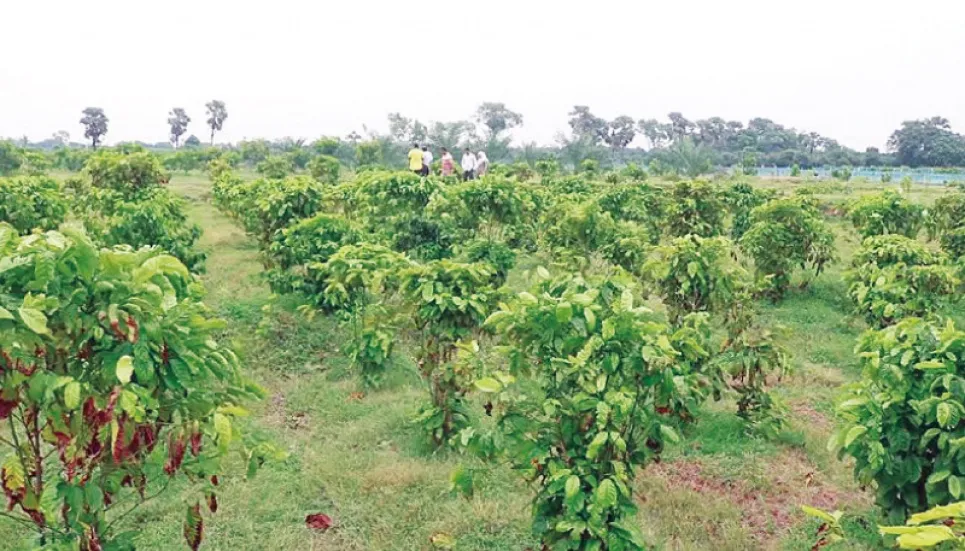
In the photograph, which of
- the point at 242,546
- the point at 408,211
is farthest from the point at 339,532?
the point at 408,211

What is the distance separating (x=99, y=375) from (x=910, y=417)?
11.0 ft

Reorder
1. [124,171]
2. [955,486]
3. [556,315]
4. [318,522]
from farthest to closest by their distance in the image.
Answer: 1. [124,171]
2. [318,522]
3. [955,486]
4. [556,315]

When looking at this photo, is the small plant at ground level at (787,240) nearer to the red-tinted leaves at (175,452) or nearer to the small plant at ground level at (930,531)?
the small plant at ground level at (930,531)

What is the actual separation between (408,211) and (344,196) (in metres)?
3.04

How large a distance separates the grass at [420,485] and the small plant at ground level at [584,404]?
0.38 m

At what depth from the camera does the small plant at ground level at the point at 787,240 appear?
9188mm

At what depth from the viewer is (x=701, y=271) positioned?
519 cm

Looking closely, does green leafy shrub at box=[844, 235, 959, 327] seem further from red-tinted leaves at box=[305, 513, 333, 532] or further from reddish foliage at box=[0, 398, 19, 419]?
reddish foliage at box=[0, 398, 19, 419]

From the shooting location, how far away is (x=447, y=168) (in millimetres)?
15367

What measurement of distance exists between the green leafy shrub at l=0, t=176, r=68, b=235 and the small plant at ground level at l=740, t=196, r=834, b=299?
8.79m

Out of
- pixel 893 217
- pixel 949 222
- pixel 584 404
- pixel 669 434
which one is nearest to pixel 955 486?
pixel 669 434

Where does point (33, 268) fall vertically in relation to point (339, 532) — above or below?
above

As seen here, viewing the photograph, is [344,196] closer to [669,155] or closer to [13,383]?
[13,383]

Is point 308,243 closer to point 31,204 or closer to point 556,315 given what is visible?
point 31,204
